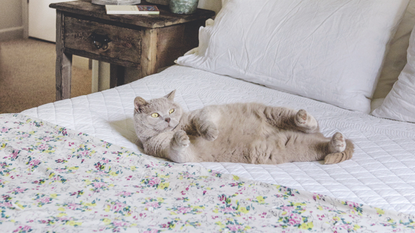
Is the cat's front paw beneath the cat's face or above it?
above

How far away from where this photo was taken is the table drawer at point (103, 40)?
1950mm

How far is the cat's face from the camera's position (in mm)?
1199

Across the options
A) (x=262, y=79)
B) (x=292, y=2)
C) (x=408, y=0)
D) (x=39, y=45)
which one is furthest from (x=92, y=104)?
(x=39, y=45)

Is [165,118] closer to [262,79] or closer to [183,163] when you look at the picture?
[183,163]

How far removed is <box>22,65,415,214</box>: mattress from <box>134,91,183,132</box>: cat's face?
9 centimetres

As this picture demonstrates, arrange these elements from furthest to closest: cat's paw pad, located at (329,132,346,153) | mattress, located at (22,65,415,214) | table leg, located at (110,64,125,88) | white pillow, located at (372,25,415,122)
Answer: table leg, located at (110,64,125,88) → white pillow, located at (372,25,415,122) → cat's paw pad, located at (329,132,346,153) → mattress, located at (22,65,415,214)

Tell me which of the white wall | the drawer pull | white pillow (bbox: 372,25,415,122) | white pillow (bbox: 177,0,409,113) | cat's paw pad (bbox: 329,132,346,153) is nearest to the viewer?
cat's paw pad (bbox: 329,132,346,153)

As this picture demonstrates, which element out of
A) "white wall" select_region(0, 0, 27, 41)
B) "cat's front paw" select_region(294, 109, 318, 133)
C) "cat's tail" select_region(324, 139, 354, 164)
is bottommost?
"white wall" select_region(0, 0, 27, 41)

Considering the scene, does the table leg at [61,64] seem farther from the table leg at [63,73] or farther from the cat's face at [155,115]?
the cat's face at [155,115]

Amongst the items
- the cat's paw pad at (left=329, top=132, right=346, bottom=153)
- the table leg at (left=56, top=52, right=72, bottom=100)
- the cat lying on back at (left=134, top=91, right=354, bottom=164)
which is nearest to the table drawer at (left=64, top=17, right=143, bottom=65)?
the table leg at (left=56, top=52, right=72, bottom=100)

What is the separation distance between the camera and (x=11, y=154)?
1062 millimetres

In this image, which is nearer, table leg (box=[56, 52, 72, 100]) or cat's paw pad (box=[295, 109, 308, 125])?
cat's paw pad (box=[295, 109, 308, 125])

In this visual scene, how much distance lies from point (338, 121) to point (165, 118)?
64 cm

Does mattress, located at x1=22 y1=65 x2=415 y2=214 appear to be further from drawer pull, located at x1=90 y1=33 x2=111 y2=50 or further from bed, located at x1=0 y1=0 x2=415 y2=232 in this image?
drawer pull, located at x1=90 y1=33 x2=111 y2=50
